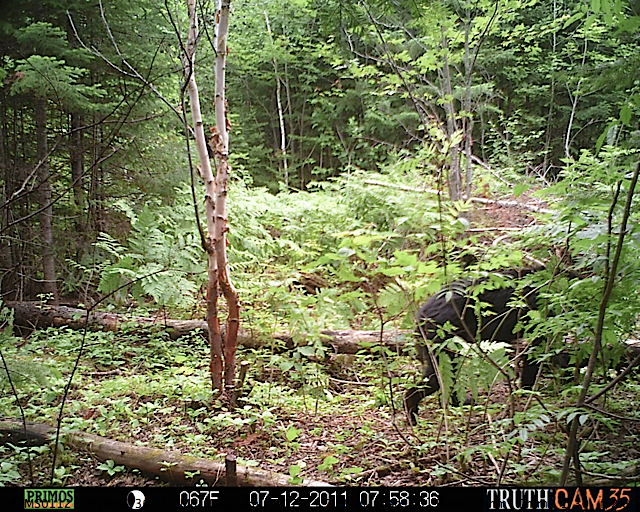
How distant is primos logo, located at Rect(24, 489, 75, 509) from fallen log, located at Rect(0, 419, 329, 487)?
1.66 feet

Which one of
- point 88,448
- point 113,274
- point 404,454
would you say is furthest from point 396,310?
point 113,274

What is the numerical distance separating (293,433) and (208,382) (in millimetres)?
1301

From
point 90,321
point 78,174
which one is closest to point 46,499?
point 90,321

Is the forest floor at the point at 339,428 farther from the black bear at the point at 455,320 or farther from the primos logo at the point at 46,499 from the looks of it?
the primos logo at the point at 46,499

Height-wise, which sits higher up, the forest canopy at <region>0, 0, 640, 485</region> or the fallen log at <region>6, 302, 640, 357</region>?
the forest canopy at <region>0, 0, 640, 485</region>

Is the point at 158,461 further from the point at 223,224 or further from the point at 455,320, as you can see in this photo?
the point at 455,320

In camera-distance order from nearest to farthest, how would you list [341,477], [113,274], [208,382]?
[341,477], [208,382], [113,274]

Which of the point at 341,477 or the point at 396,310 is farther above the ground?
the point at 396,310

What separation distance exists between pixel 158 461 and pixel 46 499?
656mm

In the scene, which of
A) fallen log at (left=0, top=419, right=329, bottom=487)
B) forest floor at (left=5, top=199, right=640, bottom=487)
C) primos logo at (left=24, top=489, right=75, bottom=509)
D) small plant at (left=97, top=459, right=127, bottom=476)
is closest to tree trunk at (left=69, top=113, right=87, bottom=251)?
forest floor at (left=5, top=199, right=640, bottom=487)

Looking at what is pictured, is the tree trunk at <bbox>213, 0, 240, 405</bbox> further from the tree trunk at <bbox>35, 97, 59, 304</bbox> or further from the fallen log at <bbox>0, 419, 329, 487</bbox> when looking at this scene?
the tree trunk at <bbox>35, 97, 59, 304</bbox>

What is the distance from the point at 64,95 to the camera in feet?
15.9

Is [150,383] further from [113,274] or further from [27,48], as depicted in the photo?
[27,48]

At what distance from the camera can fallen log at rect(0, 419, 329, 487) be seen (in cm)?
242
